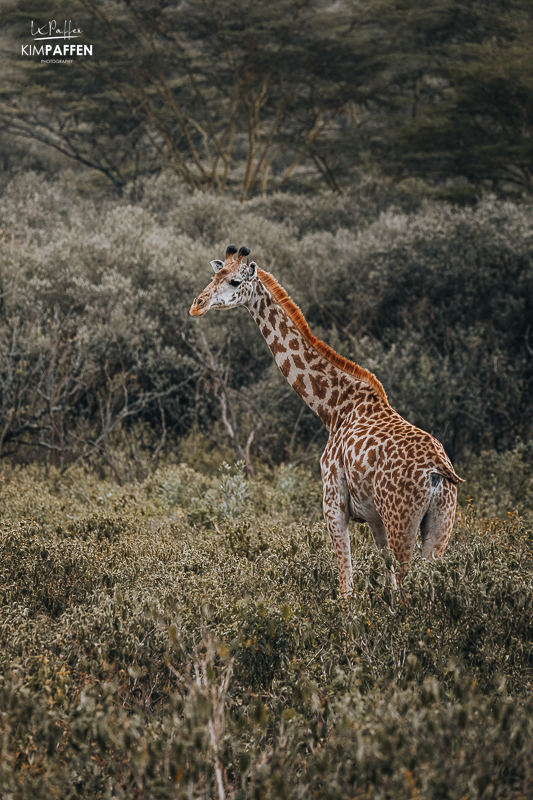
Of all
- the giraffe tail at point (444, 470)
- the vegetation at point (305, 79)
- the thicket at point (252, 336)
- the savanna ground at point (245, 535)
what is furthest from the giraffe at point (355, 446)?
the vegetation at point (305, 79)

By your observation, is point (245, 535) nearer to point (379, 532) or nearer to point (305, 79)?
point (379, 532)

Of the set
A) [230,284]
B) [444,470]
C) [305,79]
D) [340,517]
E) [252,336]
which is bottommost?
[252,336]

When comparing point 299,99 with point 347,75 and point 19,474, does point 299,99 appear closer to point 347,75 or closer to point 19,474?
point 347,75

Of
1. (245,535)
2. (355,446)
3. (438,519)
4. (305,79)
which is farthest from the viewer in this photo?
(305,79)

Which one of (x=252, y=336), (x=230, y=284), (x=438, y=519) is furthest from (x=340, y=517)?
(x=252, y=336)

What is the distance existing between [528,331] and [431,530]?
23.2ft

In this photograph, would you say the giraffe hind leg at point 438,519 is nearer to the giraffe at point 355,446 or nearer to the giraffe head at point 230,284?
the giraffe at point 355,446

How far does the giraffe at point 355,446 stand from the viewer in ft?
13.3

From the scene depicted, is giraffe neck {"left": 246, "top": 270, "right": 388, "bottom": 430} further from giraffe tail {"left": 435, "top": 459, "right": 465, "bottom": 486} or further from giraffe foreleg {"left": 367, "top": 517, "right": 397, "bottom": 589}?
giraffe tail {"left": 435, "top": 459, "right": 465, "bottom": 486}

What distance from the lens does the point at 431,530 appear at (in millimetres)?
4176

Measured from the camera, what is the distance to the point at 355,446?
4445mm

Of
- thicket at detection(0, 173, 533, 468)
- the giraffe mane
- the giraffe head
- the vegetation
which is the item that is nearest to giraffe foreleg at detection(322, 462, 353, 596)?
the giraffe mane

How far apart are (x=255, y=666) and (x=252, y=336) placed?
7.87 meters

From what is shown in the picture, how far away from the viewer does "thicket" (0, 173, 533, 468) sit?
31.1ft
